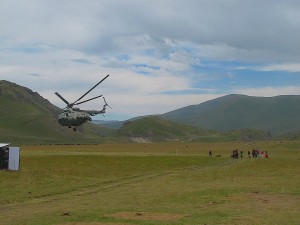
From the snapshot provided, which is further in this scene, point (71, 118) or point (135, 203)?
point (71, 118)

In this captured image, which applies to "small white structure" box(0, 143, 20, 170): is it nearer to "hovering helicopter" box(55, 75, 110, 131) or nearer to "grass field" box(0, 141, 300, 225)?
"grass field" box(0, 141, 300, 225)

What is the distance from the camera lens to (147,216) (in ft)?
80.5

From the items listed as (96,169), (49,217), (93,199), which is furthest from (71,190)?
(96,169)

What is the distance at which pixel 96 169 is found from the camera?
2576 inches

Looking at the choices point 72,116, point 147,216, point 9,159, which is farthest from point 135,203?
point 72,116

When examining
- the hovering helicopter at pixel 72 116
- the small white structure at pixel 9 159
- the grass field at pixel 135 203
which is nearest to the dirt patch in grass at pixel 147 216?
the grass field at pixel 135 203

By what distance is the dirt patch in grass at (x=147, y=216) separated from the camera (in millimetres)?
23766

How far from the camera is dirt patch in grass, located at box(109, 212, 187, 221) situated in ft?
78.0

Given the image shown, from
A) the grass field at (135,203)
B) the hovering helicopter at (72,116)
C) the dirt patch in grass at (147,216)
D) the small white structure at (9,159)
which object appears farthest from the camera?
the hovering helicopter at (72,116)

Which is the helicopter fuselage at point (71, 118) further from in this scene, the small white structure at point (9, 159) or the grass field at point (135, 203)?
the grass field at point (135, 203)

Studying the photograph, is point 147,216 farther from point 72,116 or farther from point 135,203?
point 72,116

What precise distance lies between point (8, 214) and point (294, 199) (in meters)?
18.4

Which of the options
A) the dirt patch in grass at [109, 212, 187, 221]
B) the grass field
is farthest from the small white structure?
the dirt patch in grass at [109, 212, 187, 221]

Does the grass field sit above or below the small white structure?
below
